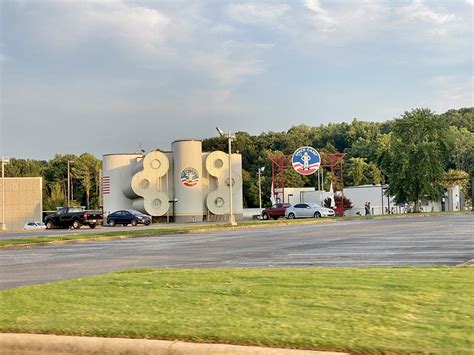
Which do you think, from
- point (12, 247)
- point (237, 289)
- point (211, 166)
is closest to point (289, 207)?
point (211, 166)

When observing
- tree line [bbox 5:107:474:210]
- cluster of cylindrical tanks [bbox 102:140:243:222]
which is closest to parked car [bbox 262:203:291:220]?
cluster of cylindrical tanks [bbox 102:140:243:222]

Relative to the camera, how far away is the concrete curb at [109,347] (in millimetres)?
5344

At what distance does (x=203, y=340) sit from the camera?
18.9ft

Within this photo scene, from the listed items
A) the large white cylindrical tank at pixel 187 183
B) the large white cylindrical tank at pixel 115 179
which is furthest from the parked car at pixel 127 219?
the large white cylindrical tank at pixel 115 179

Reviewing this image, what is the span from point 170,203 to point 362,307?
186ft

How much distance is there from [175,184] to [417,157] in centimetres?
2523

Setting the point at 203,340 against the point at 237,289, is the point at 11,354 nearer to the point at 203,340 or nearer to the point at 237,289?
the point at 203,340

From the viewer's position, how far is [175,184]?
63000 mm

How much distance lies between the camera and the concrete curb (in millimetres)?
5344

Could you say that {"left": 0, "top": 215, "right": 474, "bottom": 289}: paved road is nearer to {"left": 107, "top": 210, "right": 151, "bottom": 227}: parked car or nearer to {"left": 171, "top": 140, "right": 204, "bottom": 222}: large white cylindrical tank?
{"left": 107, "top": 210, "right": 151, "bottom": 227}: parked car

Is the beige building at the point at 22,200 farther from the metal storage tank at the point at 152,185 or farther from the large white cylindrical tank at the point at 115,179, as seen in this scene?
the metal storage tank at the point at 152,185

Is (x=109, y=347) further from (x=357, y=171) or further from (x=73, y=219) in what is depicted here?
(x=357, y=171)

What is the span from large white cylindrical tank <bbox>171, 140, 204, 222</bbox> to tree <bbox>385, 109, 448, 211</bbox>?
20.4 metres

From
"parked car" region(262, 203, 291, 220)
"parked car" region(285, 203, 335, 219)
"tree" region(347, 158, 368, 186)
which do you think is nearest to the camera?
"parked car" region(285, 203, 335, 219)
